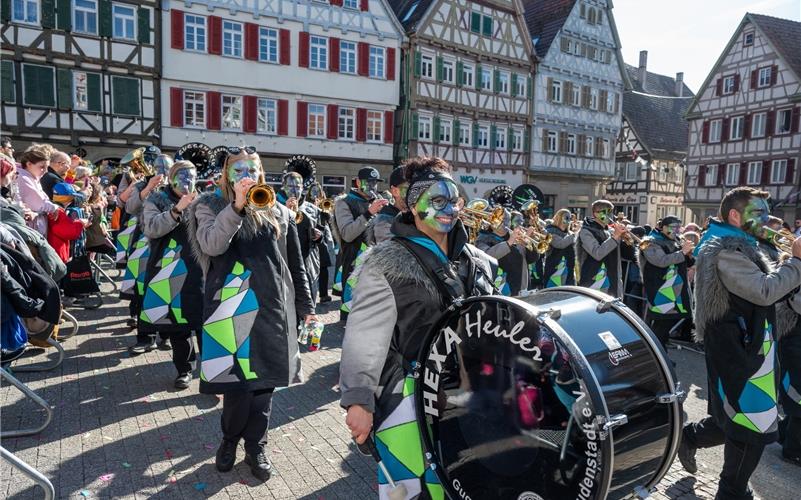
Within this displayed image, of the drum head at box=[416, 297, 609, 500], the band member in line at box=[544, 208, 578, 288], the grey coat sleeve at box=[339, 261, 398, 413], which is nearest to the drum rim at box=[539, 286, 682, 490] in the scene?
the drum head at box=[416, 297, 609, 500]

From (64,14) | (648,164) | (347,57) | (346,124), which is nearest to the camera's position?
(64,14)

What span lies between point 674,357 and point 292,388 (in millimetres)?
5240

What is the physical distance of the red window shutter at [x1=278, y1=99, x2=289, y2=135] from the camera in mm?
22672

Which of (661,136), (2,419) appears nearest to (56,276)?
(2,419)

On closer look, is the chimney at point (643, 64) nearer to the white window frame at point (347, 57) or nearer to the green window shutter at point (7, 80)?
the white window frame at point (347, 57)

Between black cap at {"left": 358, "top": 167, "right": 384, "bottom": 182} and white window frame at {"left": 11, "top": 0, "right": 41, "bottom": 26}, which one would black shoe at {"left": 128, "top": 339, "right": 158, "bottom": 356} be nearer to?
black cap at {"left": 358, "top": 167, "right": 384, "bottom": 182}

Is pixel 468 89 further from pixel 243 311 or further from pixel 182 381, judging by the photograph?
pixel 243 311

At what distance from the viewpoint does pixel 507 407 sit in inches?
100

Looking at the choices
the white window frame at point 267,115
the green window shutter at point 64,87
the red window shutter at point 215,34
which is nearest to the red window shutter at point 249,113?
the white window frame at point 267,115

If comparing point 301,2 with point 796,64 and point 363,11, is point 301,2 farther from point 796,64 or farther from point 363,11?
point 796,64

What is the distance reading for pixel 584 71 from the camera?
3139 centimetres

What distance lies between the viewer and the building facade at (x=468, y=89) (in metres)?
25.4

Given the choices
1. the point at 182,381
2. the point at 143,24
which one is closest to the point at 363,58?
the point at 143,24

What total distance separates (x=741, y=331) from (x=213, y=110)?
67.6 ft
